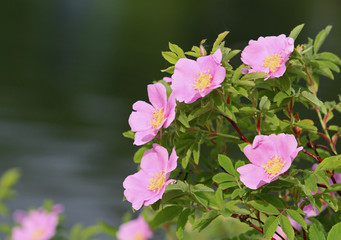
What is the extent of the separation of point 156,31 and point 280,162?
524 inches

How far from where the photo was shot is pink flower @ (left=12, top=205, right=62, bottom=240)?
7.03ft

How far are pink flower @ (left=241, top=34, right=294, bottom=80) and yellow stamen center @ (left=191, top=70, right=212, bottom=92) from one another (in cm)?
12

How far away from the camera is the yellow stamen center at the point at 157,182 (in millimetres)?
1160

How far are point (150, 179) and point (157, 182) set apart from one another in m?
0.02

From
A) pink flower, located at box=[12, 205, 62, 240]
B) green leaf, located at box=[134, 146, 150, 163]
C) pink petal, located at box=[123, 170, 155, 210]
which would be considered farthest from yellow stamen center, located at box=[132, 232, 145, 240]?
pink petal, located at box=[123, 170, 155, 210]

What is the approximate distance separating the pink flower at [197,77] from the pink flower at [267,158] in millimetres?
133

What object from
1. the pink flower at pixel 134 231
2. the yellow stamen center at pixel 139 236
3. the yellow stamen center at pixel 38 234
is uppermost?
the yellow stamen center at pixel 38 234

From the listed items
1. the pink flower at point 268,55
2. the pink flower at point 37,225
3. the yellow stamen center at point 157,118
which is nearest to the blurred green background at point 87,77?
the pink flower at point 268,55

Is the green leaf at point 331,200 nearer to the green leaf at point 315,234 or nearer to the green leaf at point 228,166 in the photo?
the green leaf at point 315,234

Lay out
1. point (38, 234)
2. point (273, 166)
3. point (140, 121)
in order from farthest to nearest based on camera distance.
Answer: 1. point (38, 234)
2. point (140, 121)
3. point (273, 166)

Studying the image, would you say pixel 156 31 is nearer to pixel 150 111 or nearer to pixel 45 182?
pixel 45 182

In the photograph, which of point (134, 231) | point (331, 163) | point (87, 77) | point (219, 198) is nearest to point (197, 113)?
point (219, 198)

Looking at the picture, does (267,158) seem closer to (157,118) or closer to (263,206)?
(263,206)

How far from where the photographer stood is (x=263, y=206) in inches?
46.2
